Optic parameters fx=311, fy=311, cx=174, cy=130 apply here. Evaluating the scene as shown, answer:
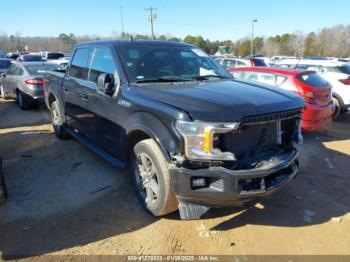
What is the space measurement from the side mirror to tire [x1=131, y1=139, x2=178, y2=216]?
857mm

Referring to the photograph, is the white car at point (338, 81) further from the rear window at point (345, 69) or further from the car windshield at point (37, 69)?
the car windshield at point (37, 69)

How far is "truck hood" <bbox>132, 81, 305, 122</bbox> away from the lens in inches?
114

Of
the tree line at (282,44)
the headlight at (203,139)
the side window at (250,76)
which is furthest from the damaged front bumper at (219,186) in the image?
the tree line at (282,44)

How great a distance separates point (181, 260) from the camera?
2.97 meters

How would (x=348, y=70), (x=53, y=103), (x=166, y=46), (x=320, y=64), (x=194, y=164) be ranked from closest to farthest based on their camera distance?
(x=194, y=164) → (x=166, y=46) → (x=53, y=103) → (x=348, y=70) → (x=320, y=64)

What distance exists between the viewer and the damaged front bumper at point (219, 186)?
2.86 m

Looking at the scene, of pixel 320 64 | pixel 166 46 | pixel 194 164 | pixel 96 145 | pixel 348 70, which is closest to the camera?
pixel 194 164

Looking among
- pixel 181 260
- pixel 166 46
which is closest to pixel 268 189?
pixel 181 260

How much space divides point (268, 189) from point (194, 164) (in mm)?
783

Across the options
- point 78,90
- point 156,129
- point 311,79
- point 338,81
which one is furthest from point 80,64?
point 338,81

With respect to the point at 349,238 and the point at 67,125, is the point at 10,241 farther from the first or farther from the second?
the point at 349,238

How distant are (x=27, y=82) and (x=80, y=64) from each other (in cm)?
530

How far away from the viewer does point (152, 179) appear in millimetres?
3533

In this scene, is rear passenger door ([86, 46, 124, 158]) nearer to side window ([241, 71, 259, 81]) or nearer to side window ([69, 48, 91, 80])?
side window ([69, 48, 91, 80])
